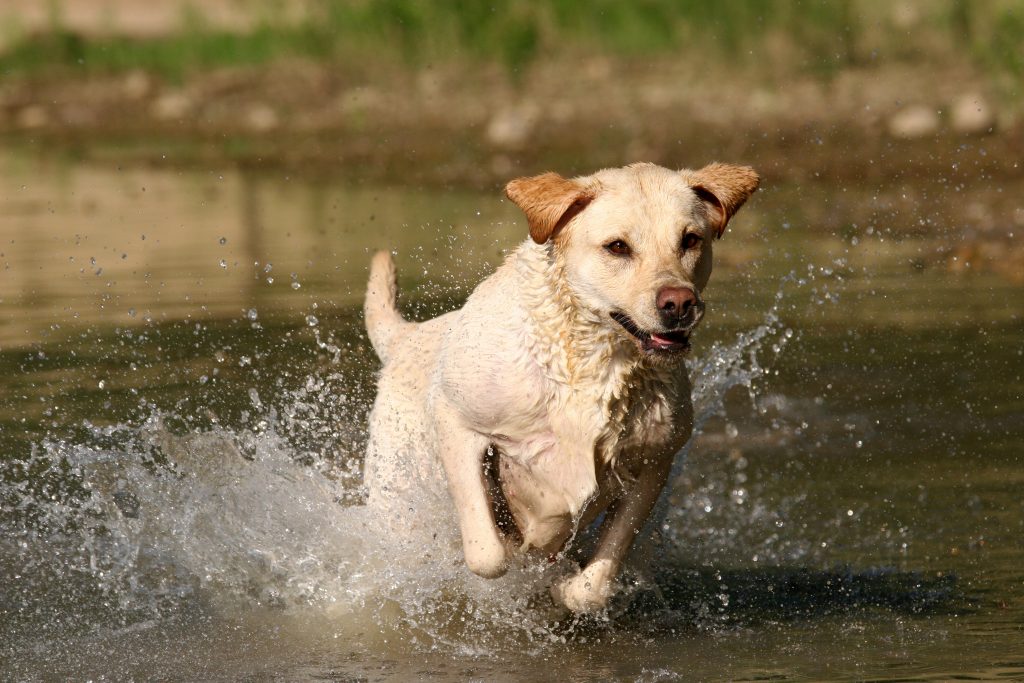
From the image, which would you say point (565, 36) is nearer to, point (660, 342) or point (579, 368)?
point (579, 368)

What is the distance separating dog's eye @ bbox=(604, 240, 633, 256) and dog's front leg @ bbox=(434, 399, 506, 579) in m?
0.94

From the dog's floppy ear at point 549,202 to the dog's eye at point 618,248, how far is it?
0.22m

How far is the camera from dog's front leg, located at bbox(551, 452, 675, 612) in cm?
622

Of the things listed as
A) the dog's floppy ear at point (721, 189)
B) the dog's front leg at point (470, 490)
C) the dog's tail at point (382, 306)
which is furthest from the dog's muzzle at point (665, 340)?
the dog's tail at point (382, 306)

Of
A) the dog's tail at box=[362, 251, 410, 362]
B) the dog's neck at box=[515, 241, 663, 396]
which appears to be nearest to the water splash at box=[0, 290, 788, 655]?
the dog's tail at box=[362, 251, 410, 362]

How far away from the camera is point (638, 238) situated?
5719mm

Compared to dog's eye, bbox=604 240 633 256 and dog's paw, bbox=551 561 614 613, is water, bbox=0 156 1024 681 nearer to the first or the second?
dog's paw, bbox=551 561 614 613

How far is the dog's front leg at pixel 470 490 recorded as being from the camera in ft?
19.9

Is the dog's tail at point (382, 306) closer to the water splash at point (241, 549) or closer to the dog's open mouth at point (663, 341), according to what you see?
the water splash at point (241, 549)

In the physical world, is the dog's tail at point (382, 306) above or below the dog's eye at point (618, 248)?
below

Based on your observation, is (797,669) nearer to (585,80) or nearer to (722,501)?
(722,501)

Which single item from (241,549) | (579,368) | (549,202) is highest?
(549,202)

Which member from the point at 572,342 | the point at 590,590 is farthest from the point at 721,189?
the point at 590,590

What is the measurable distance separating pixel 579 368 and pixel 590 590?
92 centimetres
